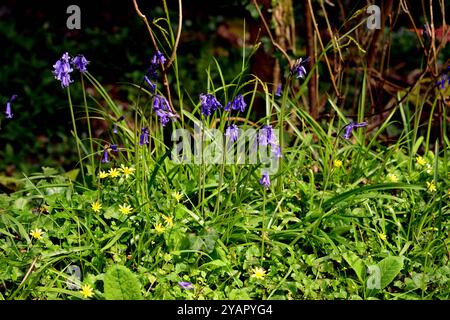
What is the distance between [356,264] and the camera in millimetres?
2842

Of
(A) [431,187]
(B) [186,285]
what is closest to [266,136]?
(B) [186,285]

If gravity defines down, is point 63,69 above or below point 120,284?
above

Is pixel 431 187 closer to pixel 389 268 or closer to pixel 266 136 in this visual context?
pixel 389 268

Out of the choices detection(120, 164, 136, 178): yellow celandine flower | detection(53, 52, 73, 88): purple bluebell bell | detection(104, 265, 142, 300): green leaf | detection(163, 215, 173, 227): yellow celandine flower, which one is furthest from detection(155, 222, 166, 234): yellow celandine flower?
detection(53, 52, 73, 88): purple bluebell bell

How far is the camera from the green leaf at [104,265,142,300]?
8.31ft

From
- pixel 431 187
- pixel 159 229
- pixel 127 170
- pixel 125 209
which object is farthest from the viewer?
pixel 431 187

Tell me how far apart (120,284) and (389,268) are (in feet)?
3.60

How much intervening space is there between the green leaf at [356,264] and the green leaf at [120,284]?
91 cm

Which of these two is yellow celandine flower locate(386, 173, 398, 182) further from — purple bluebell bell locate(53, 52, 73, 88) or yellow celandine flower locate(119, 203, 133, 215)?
purple bluebell bell locate(53, 52, 73, 88)

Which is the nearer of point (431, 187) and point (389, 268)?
point (389, 268)

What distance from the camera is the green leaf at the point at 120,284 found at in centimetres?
253

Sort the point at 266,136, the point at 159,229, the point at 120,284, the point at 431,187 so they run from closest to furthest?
the point at 120,284 < the point at 266,136 < the point at 159,229 < the point at 431,187

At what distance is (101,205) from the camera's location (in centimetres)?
300

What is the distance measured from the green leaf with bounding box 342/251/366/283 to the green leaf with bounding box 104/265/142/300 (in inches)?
35.7
